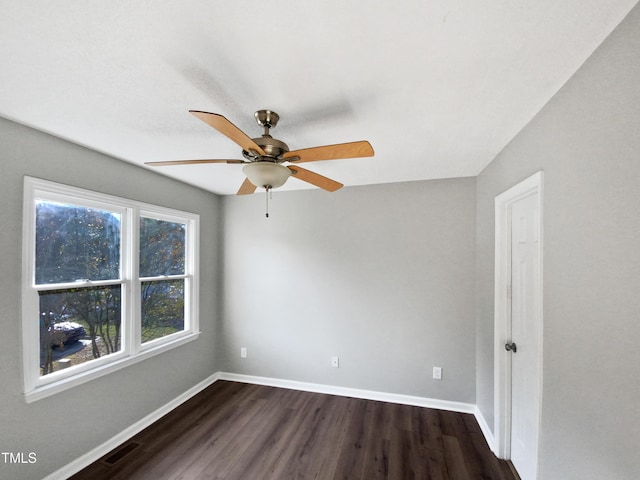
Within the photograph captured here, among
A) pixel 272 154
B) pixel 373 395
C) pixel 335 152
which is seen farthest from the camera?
pixel 373 395

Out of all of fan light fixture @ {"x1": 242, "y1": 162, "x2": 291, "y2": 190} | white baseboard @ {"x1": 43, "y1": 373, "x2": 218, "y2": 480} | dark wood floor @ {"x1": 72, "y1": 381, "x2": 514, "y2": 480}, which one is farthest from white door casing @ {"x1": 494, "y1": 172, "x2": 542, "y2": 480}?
white baseboard @ {"x1": 43, "y1": 373, "x2": 218, "y2": 480}

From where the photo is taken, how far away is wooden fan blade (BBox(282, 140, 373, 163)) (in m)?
1.21

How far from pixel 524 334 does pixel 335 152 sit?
187 centimetres

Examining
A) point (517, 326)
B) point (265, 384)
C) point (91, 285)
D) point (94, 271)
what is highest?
point (94, 271)

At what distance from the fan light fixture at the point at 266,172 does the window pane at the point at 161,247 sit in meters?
1.83

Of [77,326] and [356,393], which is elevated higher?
[77,326]

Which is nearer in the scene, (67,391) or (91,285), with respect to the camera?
(67,391)

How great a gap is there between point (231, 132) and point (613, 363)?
1698 millimetres

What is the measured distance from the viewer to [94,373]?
6.74 feet

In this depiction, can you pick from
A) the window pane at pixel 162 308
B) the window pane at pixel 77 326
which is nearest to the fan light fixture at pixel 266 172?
the window pane at pixel 77 326

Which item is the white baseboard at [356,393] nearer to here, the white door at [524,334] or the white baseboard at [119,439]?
the white baseboard at [119,439]

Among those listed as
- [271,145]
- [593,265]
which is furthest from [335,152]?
[593,265]

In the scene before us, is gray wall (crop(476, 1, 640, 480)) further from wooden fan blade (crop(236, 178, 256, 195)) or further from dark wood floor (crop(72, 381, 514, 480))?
wooden fan blade (crop(236, 178, 256, 195))

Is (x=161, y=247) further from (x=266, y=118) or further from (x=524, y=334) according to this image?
(x=524, y=334)
